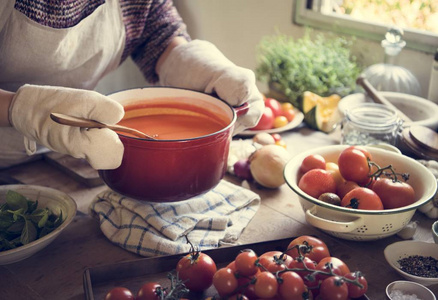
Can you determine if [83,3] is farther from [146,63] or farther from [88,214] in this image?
[88,214]

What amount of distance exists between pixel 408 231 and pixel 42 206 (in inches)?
31.6

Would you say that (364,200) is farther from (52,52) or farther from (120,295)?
(52,52)

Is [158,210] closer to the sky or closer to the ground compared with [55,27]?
closer to the ground

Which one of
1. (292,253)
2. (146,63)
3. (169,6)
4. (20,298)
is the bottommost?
(20,298)

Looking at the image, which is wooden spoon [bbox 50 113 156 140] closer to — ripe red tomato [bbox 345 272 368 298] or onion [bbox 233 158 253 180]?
onion [bbox 233 158 253 180]

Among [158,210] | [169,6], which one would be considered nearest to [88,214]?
[158,210]

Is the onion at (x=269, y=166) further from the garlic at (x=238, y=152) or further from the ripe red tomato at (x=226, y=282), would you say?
the ripe red tomato at (x=226, y=282)

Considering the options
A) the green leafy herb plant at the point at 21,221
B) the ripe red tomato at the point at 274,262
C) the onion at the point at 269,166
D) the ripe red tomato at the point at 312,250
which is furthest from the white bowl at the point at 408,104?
the green leafy herb plant at the point at 21,221

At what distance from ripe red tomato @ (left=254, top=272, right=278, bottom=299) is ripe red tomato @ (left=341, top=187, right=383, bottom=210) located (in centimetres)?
33

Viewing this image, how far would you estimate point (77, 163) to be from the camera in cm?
145

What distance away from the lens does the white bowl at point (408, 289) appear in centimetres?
93

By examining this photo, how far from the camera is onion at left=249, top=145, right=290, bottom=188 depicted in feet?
4.42

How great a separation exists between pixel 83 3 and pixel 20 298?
0.73 meters

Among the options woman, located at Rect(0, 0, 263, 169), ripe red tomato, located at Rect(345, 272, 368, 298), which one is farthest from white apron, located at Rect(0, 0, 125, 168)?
ripe red tomato, located at Rect(345, 272, 368, 298)
